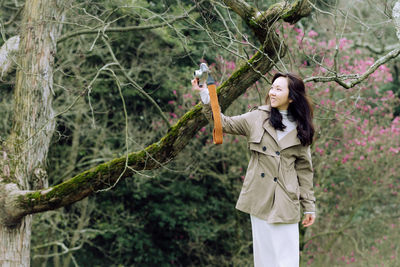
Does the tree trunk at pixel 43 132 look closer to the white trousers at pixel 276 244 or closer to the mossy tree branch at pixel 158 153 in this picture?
the mossy tree branch at pixel 158 153

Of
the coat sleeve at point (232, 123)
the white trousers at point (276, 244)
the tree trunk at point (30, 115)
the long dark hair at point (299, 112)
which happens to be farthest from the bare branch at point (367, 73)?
the tree trunk at point (30, 115)

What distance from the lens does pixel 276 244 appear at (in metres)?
2.86

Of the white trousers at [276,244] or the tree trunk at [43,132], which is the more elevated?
the tree trunk at [43,132]

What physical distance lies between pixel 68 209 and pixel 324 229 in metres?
5.49

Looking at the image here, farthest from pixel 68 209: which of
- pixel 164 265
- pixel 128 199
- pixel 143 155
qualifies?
pixel 143 155

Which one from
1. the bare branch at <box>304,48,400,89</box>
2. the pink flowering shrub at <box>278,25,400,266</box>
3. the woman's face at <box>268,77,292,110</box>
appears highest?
the bare branch at <box>304,48,400,89</box>

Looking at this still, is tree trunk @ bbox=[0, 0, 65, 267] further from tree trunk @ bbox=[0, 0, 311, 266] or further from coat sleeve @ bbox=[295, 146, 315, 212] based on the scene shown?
coat sleeve @ bbox=[295, 146, 315, 212]

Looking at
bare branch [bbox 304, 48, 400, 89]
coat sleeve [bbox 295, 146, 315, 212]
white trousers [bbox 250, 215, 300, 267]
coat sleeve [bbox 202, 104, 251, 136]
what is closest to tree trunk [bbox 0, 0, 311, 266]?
bare branch [bbox 304, 48, 400, 89]

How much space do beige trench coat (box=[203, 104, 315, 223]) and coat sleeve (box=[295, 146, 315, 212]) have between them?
0.13 ft

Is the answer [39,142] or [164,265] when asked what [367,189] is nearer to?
[164,265]

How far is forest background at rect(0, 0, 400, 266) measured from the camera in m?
7.71

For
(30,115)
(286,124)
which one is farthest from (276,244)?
(30,115)

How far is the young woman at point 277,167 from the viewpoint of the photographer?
2865mm

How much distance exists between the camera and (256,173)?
2.93 meters
